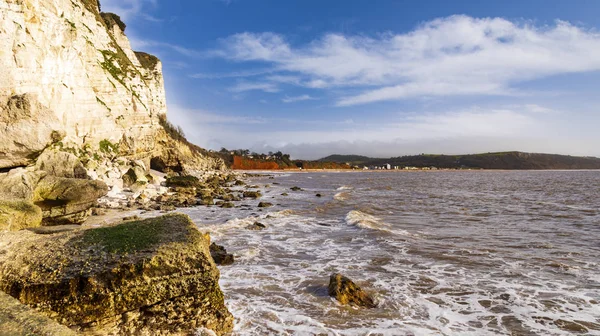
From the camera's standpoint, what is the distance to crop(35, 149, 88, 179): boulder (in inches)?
609

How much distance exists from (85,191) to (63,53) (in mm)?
14712

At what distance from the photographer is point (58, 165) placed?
52.6 feet

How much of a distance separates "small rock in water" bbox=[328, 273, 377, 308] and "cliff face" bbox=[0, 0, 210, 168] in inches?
566

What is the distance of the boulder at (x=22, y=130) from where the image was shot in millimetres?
13172

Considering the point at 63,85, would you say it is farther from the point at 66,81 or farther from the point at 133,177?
the point at 133,177

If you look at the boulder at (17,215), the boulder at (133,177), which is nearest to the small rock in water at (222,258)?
the boulder at (17,215)

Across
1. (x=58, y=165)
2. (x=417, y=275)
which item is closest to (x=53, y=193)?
(x=58, y=165)

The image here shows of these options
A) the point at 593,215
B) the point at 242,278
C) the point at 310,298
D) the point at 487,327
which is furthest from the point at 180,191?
the point at 593,215

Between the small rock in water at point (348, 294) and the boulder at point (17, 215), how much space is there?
26.6 feet

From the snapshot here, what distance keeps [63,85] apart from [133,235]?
72.0ft

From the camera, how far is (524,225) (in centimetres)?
1630

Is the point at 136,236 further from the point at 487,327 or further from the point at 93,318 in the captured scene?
the point at 487,327

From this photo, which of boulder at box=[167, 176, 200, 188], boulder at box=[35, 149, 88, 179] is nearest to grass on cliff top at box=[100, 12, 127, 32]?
boulder at box=[167, 176, 200, 188]

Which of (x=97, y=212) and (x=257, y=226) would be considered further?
(x=97, y=212)
